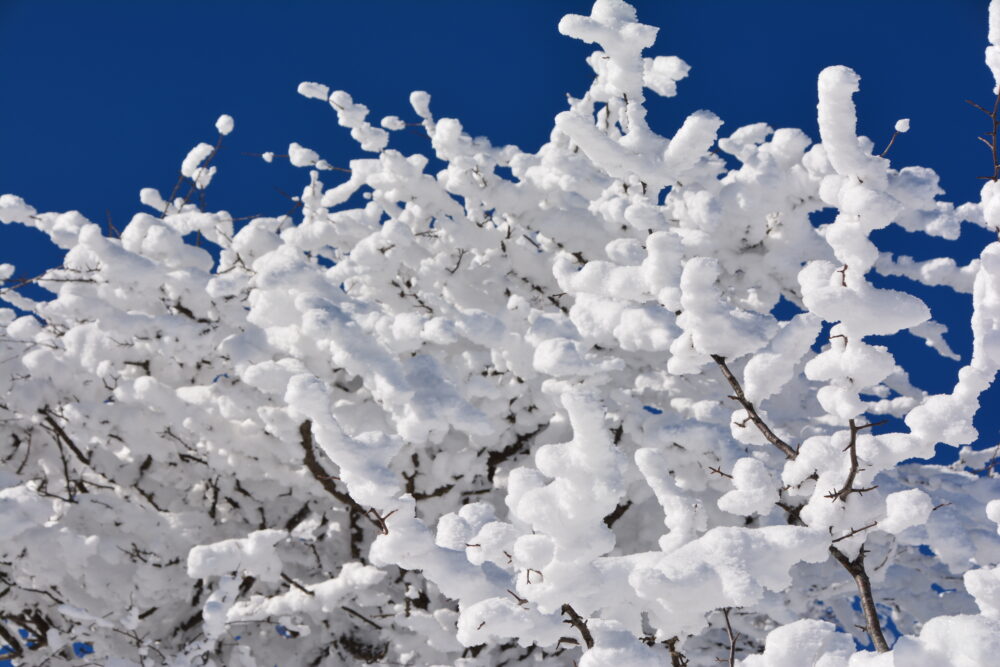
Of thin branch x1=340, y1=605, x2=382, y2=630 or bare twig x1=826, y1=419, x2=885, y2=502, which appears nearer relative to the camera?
bare twig x1=826, y1=419, x2=885, y2=502

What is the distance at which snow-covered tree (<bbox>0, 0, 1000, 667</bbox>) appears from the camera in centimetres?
163

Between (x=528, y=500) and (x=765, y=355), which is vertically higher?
(x=765, y=355)

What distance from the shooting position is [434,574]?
69.6 inches

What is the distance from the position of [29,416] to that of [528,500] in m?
3.56

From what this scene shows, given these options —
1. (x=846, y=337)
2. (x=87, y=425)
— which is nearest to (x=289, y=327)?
(x=87, y=425)

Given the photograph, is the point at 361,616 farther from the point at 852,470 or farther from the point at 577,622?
the point at 852,470

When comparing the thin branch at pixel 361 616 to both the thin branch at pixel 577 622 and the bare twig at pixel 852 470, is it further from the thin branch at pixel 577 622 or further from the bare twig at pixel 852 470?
the bare twig at pixel 852 470

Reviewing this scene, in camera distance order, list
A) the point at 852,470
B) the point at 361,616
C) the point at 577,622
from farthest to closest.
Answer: the point at 361,616
the point at 852,470
the point at 577,622

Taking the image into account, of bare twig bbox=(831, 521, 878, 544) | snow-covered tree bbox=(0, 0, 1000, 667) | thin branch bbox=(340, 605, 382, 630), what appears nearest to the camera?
snow-covered tree bbox=(0, 0, 1000, 667)

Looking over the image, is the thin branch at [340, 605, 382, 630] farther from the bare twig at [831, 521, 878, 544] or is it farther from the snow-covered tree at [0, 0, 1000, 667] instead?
the bare twig at [831, 521, 878, 544]

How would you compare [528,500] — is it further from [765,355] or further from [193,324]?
[193,324]

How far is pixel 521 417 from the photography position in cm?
386

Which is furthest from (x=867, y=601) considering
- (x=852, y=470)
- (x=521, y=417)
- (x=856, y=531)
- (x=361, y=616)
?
(x=361, y=616)

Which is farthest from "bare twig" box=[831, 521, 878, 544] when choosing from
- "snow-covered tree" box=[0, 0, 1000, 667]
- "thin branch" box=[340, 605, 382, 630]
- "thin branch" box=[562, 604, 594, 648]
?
"thin branch" box=[340, 605, 382, 630]
